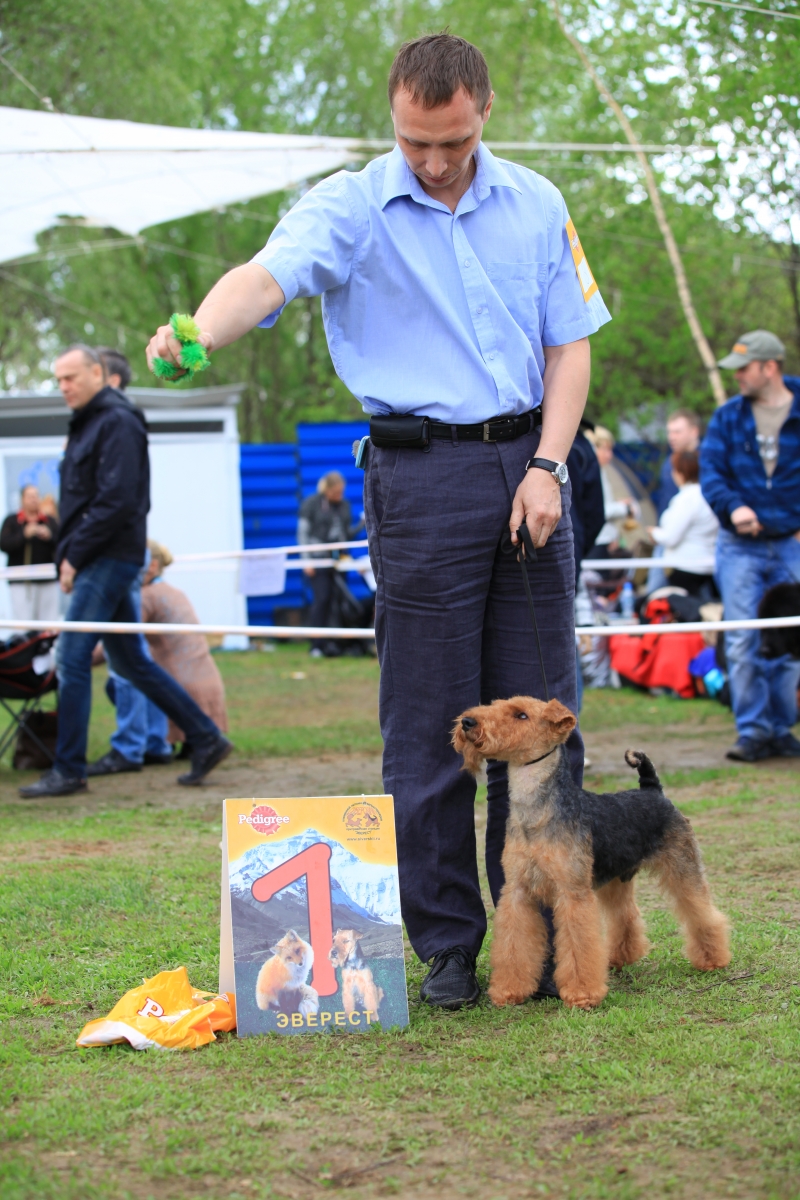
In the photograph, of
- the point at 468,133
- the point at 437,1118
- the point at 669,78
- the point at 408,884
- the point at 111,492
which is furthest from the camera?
the point at 669,78

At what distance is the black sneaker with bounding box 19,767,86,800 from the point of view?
6.69 metres

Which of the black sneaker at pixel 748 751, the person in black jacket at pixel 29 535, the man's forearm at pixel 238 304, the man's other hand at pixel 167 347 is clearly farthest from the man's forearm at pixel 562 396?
the person in black jacket at pixel 29 535

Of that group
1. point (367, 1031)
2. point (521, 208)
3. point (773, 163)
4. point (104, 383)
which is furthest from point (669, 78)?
point (367, 1031)

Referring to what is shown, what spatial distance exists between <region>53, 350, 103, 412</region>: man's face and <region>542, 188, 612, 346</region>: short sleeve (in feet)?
14.1

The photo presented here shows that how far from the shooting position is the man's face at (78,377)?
6.83m

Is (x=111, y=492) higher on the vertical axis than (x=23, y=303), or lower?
lower

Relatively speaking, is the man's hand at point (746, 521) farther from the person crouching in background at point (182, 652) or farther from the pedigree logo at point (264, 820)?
the pedigree logo at point (264, 820)

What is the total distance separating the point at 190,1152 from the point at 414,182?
2.27 metres

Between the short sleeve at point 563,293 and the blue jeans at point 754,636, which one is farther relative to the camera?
the blue jeans at point 754,636

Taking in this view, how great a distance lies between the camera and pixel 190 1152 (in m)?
2.24

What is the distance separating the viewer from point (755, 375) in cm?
702

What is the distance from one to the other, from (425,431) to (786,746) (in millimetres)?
4989

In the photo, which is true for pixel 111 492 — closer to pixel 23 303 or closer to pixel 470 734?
pixel 470 734

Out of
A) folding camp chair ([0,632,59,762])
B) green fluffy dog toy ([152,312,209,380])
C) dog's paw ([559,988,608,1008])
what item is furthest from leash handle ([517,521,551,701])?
folding camp chair ([0,632,59,762])
